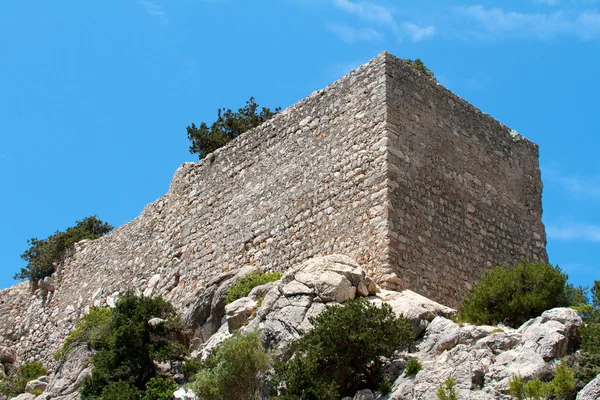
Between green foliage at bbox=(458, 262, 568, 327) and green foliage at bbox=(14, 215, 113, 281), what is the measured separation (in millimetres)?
14802

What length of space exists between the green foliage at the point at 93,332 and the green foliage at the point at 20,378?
82.4 inches

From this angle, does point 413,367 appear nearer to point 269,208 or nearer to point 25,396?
point 269,208

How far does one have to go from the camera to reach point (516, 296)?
1377 centimetres

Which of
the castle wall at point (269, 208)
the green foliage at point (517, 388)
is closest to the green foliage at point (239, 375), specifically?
the castle wall at point (269, 208)

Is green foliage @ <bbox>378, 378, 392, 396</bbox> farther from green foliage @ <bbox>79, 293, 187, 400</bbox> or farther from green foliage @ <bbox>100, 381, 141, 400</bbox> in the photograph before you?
green foliage @ <bbox>100, 381, 141, 400</bbox>

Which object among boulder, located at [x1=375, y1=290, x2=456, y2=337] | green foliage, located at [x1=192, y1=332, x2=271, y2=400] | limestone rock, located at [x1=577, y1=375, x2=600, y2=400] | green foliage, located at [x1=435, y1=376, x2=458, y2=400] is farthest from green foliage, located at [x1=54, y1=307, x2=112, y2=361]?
limestone rock, located at [x1=577, y1=375, x2=600, y2=400]

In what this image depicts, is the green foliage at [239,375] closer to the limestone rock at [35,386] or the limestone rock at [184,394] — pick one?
the limestone rock at [184,394]

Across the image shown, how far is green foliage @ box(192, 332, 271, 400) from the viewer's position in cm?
1323

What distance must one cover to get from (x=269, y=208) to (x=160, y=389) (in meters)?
4.53

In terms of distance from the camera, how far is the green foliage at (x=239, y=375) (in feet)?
43.4

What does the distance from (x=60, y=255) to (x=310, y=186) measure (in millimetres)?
11248

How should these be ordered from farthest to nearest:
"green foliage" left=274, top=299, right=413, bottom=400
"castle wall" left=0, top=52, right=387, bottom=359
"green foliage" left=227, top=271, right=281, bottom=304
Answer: "green foliage" left=227, top=271, right=281, bottom=304 → "castle wall" left=0, top=52, right=387, bottom=359 → "green foliage" left=274, top=299, right=413, bottom=400

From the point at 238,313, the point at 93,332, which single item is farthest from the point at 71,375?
the point at 238,313

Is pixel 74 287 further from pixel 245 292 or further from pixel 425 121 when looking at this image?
pixel 425 121
